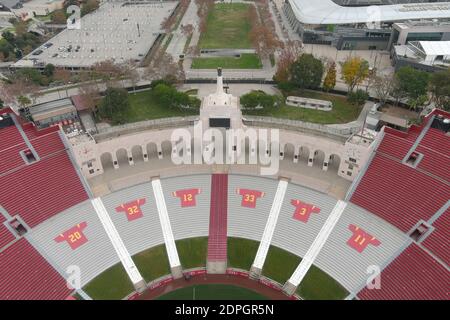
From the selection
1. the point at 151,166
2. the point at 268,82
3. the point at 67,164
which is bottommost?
the point at 268,82

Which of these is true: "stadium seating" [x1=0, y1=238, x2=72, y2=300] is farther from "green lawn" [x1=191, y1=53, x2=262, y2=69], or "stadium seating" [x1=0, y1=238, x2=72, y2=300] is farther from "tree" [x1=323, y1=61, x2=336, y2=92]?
"green lawn" [x1=191, y1=53, x2=262, y2=69]

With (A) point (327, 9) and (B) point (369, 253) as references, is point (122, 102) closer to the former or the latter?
(B) point (369, 253)

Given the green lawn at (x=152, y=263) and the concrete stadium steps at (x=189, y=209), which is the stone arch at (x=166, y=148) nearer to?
the concrete stadium steps at (x=189, y=209)

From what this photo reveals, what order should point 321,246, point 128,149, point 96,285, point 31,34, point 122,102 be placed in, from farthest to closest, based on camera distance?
point 31,34
point 122,102
point 128,149
point 321,246
point 96,285

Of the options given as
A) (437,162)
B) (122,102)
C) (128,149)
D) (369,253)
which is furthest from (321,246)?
(122,102)

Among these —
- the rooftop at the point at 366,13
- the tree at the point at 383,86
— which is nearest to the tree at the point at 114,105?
the tree at the point at 383,86

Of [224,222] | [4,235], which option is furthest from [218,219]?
[4,235]
